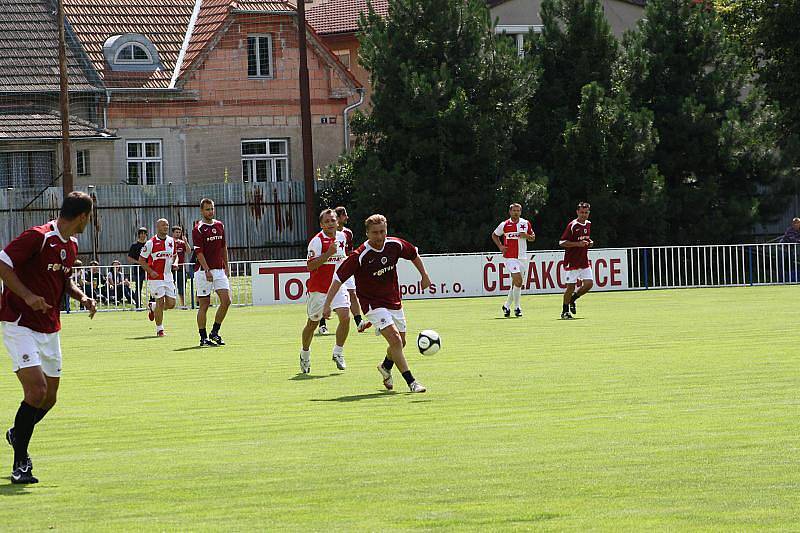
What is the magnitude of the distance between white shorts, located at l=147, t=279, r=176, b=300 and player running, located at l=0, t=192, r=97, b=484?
1642cm

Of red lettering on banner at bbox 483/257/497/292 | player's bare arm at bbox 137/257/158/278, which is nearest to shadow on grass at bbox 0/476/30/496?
player's bare arm at bbox 137/257/158/278

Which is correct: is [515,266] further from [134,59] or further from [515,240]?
[134,59]

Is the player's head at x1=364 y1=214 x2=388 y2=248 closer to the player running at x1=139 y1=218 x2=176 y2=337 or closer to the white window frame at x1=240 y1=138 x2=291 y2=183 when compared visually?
the player running at x1=139 y1=218 x2=176 y2=337

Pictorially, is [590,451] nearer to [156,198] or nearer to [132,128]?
[156,198]

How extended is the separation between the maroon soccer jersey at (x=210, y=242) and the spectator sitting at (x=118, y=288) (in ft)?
44.9

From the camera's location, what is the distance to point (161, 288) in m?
26.8

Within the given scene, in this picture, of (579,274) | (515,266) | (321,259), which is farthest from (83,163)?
(321,259)

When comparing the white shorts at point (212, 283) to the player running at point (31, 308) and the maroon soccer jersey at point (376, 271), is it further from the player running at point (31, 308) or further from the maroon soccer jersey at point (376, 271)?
the player running at point (31, 308)

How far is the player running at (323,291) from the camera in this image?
17672 millimetres

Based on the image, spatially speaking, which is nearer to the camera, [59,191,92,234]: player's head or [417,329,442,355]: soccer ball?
[59,191,92,234]: player's head

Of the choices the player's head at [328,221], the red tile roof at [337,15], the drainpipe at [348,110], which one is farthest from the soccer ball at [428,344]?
the red tile roof at [337,15]

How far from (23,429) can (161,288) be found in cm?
1681

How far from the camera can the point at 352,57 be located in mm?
59750

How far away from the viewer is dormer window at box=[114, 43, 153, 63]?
49094mm
